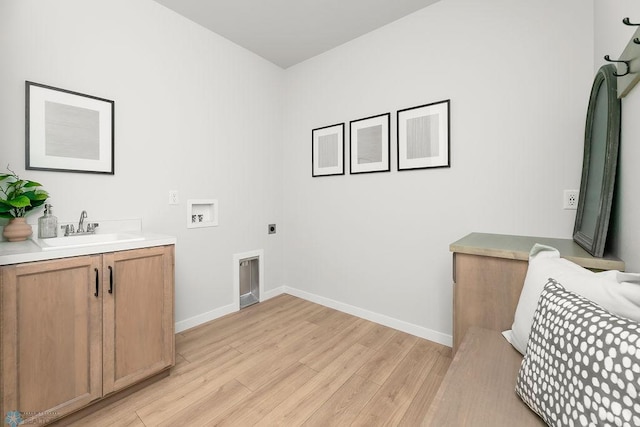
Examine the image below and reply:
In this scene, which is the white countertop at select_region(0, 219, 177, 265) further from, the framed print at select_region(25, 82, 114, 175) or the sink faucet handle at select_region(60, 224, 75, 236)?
the framed print at select_region(25, 82, 114, 175)

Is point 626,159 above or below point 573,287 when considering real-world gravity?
above

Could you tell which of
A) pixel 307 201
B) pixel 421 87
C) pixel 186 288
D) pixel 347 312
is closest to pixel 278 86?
pixel 307 201

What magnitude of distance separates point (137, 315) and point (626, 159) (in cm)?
254

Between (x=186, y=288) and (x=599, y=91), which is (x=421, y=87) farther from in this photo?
(x=186, y=288)

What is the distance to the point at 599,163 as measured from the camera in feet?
4.38

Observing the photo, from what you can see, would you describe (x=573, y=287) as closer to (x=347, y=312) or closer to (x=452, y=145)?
(x=452, y=145)

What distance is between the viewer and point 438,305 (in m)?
2.16

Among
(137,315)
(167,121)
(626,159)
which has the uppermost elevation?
(167,121)

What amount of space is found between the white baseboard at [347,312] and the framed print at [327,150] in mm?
1391

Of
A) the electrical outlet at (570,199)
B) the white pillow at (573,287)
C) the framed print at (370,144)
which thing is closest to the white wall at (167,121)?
the framed print at (370,144)

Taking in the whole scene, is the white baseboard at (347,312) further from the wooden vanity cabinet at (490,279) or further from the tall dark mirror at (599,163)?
the tall dark mirror at (599,163)

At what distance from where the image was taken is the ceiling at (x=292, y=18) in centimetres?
219

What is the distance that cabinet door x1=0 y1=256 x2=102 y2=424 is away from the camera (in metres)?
1.17

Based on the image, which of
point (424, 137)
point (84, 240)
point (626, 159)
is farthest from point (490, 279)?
point (84, 240)
